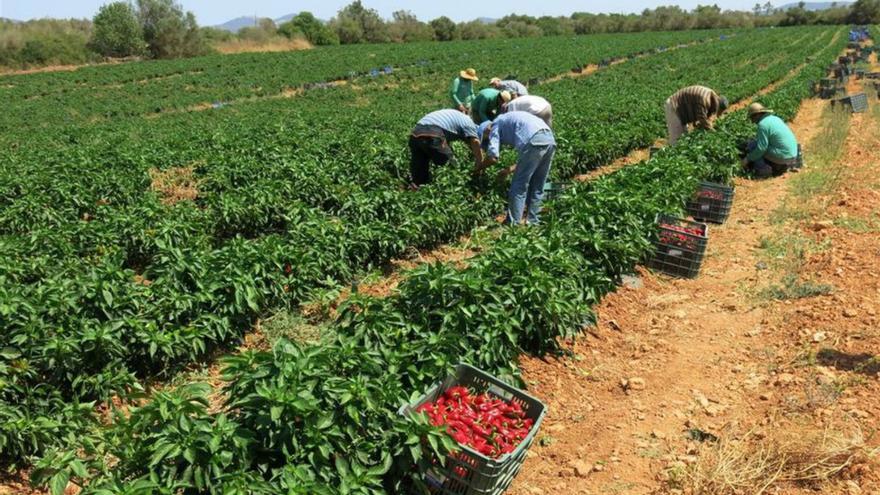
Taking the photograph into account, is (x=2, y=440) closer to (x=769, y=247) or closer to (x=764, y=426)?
(x=764, y=426)

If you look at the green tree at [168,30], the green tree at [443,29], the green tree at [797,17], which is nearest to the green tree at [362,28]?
the green tree at [443,29]

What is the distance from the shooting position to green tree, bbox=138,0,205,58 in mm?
55062

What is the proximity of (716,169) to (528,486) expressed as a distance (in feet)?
25.4

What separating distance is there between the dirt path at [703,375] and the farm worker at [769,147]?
3292 millimetres

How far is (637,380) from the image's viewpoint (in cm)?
488

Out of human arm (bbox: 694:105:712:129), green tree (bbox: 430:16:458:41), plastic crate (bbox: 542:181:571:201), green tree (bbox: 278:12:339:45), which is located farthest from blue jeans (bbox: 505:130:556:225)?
green tree (bbox: 430:16:458:41)

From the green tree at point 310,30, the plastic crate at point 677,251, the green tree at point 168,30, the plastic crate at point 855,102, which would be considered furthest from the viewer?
the green tree at point 310,30

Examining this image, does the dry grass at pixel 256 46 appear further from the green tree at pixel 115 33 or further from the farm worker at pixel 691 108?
the farm worker at pixel 691 108

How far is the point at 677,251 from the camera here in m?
6.82

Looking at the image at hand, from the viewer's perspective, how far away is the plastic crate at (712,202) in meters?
8.46

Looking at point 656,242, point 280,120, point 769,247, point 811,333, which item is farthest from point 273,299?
point 280,120

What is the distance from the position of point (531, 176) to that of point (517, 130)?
27.0 inches

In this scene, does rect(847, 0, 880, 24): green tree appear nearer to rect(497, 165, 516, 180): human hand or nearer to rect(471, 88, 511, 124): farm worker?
rect(471, 88, 511, 124): farm worker

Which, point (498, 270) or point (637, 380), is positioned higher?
point (498, 270)
